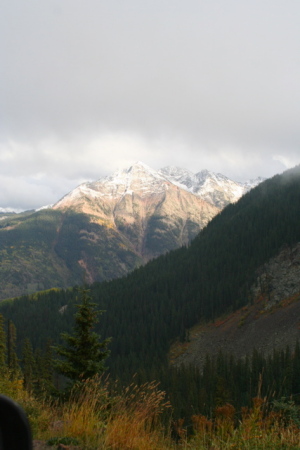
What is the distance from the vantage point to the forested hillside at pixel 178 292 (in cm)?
11800

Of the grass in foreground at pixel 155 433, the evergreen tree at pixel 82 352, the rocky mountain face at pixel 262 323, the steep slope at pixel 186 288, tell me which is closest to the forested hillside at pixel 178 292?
the steep slope at pixel 186 288

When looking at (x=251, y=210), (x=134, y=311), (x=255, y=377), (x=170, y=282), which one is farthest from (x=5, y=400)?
(x=251, y=210)

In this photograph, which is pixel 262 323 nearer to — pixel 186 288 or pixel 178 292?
pixel 186 288

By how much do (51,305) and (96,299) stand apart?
2847 centimetres

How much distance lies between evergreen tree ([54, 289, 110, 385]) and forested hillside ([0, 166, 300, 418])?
78.9m

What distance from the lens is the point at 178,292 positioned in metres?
144

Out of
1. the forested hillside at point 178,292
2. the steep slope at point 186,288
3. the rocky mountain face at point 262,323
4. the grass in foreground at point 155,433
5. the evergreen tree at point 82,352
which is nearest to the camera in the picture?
the grass in foreground at point 155,433

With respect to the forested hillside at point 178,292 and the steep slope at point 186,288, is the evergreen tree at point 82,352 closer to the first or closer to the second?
the steep slope at point 186,288

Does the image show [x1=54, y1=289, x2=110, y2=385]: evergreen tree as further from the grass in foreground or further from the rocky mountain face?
the rocky mountain face

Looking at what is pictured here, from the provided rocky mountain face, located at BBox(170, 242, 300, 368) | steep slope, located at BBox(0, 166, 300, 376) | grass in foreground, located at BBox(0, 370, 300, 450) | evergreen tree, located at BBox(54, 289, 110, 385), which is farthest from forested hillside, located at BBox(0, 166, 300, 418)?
grass in foreground, located at BBox(0, 370, 300, 450)

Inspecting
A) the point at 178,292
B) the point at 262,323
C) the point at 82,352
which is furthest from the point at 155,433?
the point at 178,292

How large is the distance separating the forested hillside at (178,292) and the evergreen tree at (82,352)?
3105 inches

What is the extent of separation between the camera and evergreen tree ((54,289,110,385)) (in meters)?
14.7

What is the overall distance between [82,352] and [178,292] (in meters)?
132
